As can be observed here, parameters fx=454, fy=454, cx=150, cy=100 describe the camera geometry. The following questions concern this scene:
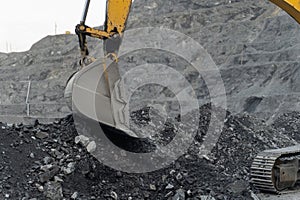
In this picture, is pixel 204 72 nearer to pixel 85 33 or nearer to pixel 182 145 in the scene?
pixel 182 145

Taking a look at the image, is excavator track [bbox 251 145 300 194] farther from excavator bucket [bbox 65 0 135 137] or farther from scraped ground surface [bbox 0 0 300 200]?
excavator bucket [bbox 65 0 135 137]

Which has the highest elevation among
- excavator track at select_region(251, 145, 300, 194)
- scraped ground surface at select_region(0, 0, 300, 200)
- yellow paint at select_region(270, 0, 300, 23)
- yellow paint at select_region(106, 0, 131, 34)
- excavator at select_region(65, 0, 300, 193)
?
yellow paint at select_region(270, 0, 300, 23)

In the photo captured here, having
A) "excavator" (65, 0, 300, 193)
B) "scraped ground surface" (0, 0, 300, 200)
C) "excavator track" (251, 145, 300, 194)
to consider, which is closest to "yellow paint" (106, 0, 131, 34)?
"excavator" (65, 0, 300, 193)

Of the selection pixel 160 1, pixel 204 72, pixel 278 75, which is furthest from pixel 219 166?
pixel 160 1

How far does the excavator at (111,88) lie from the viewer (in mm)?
5070

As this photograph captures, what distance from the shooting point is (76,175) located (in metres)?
5.26

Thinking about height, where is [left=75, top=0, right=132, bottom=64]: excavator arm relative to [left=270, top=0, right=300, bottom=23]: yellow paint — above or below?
below

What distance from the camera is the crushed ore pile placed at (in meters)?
5.00

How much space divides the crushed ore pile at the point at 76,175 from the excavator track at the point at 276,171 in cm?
22

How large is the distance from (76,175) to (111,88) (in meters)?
1.09

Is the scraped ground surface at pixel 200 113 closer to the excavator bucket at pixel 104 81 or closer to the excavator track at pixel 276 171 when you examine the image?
the excavator track at pixel 276 171

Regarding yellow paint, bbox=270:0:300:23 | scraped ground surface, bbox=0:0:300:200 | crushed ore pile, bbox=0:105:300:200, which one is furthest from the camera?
scraped ground surface, bbox=0:0:300:200

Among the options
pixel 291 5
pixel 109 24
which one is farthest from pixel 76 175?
pixel 291 5

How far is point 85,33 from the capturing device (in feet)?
16.5
